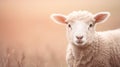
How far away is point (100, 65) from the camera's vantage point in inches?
91.4

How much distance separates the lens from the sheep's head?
7.33 ft

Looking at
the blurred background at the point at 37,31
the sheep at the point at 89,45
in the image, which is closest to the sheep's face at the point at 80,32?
the sheep at the point at 89,45

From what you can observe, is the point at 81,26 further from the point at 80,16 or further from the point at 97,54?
the point at 97,54

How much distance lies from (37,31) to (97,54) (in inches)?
26.4

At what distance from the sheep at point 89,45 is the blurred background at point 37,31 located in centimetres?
34

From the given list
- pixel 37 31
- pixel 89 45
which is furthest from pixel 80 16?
pixel 37 31

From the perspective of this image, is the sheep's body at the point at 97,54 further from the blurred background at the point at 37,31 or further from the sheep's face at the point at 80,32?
the blurred background at the point at 37,31

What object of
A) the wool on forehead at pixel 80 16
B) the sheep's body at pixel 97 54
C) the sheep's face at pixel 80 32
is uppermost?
the wool on forehead at pixel 80 16

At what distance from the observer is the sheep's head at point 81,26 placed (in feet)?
7.33

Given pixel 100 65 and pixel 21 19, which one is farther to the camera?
pixel 21 19

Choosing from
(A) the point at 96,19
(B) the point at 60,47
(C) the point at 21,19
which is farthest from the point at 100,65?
(C) the point at 21,19

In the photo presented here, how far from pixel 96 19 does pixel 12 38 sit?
2.67 ft

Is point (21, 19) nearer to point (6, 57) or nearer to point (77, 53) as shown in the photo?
point (6, 57)

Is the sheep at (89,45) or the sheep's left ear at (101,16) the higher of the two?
the sheep's left ear at (101,16)
